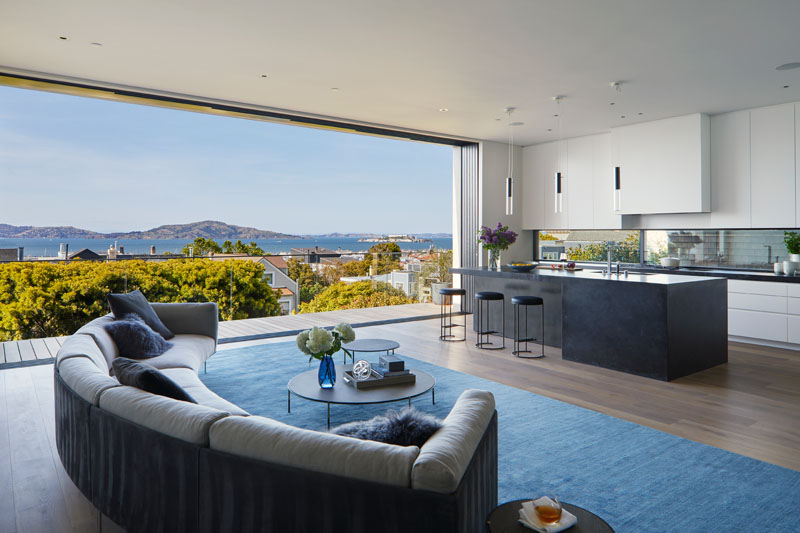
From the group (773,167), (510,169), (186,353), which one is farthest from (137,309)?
(773,167)

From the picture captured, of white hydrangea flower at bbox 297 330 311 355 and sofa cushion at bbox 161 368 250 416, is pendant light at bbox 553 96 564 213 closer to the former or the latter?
white hydrangea flower at bbox 297 330 311 355

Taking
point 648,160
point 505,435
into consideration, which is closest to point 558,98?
point 648,160

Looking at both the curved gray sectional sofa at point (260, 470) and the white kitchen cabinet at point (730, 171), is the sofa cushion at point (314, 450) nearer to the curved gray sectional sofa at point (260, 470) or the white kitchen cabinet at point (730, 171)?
the curved gray sectional sofa at point (260, 470)

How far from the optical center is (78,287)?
5.78 metres

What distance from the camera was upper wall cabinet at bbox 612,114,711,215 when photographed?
647 cm

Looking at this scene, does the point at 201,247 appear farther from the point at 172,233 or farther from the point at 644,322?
the point at 172,233

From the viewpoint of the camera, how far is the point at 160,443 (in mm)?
1675

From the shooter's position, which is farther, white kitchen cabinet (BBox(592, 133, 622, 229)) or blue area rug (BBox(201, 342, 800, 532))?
white kitchen cabinet (BBox(592, 133, 622, 229))

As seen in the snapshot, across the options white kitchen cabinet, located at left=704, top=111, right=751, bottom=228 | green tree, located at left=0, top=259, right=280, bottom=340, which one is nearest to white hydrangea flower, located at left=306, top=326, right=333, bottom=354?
green tree, located at left=0, top=259, right=280, bottom=340

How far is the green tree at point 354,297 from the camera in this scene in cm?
835

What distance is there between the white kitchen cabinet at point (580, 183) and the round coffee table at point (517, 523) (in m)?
7.02

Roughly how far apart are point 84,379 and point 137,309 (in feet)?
6.90

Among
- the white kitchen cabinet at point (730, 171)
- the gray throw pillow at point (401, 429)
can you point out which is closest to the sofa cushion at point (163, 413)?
the gray throw pillow at point (401, 429)

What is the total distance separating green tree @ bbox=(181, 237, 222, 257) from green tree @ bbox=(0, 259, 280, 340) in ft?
0.48
